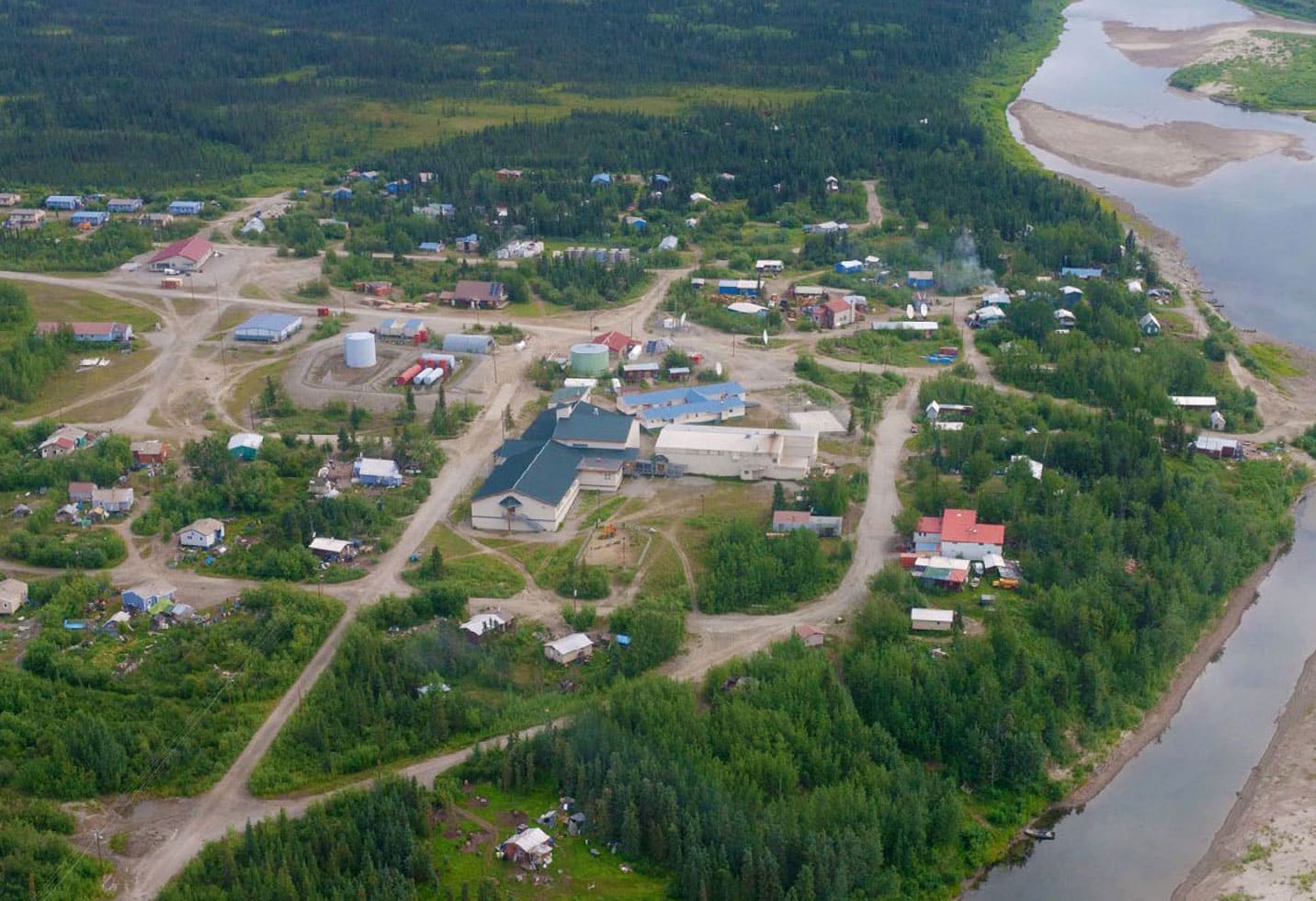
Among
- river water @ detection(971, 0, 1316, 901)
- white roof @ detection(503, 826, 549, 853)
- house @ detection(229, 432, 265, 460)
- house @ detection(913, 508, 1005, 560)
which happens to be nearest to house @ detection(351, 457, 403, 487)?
house @ detection(229, 432, 265, 460)

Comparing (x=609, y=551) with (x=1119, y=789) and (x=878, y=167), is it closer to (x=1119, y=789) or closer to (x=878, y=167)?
(x=1119, y=789)

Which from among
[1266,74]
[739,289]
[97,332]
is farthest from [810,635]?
[1266,74]

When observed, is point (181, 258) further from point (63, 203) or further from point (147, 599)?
point (147, 599)

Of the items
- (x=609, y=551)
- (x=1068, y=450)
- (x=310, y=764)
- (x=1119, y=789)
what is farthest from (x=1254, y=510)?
(x=310, y=764)

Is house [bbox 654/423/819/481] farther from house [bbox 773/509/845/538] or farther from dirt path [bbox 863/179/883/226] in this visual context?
dirt path [bbox 863/179/883/226]

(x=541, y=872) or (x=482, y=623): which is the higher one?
(x=482, y=623)

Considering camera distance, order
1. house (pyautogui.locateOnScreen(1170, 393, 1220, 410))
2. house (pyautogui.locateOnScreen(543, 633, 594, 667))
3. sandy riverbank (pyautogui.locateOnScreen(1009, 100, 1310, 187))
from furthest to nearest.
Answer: sandy riverbank (pyautogui.locateOnScreen(1009, 100, 1310, 187)), house (pyautogui.locateOnScreen(1170, 393, 1220, 410)), house (pyautogui.locateOnScreen(543, 633, 594, 667))
